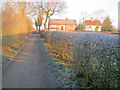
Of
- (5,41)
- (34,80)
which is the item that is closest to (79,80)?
(34,80)

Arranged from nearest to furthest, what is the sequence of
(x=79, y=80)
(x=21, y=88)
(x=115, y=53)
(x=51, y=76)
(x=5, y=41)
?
(x=115, y=53)
(x=21, y=88)
(x=79, y=80)
(x=51, y=76)
(x=5, y=41)

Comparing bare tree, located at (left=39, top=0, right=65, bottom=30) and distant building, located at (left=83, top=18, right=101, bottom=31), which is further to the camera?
bare tree, located at (left=39, top=0, right=65, bottom=30)

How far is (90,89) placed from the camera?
11.4 ft

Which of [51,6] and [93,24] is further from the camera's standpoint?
[51,6]

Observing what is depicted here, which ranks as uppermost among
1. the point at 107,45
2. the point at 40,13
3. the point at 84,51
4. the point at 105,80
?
the point at 40,13

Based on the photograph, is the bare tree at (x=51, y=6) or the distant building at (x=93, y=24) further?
the bare tree at (x=51, y=6)

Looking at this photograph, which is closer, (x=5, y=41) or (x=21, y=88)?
(x=21, y=88)

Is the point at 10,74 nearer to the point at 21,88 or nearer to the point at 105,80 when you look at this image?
the point at 21,88

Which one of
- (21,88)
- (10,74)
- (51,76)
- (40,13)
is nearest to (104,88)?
(51,76)

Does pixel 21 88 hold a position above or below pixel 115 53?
below

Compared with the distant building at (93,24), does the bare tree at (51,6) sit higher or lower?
higher

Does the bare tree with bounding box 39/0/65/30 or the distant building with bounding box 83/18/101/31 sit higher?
the bare tree with bounding box 39/0/65/30

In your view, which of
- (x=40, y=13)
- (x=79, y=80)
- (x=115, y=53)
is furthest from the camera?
(x=40, y=13)

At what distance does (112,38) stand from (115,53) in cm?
46
